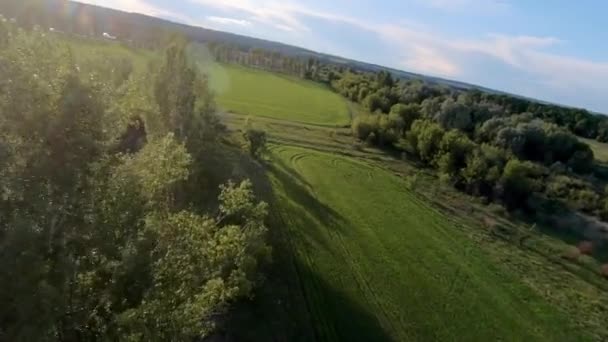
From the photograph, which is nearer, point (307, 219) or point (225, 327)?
point (225, 327)

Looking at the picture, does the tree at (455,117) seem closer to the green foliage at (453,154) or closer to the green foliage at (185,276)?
the green foliage at (453,154)

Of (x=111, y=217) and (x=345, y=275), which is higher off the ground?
(x=111, y=217)

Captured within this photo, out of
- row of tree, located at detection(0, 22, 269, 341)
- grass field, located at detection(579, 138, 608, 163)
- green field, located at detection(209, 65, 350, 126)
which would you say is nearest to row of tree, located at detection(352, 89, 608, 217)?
grass field, located at detection(579, 138, 608, 163)

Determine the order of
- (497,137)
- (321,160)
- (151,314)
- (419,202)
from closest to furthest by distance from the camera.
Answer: (151,314), (419,202), (321,160), (497,137)

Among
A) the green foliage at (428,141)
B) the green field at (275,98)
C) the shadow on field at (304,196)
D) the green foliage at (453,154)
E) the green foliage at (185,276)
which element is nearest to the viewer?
the green foliage at (185,276)

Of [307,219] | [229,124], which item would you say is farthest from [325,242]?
[229,124]

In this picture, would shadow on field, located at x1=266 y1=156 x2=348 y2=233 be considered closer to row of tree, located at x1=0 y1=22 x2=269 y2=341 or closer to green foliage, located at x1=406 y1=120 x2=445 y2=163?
row of tree, located at x1=0 y1=22 x2=269 y2=341

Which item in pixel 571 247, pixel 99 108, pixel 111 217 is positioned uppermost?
pixel 99 108

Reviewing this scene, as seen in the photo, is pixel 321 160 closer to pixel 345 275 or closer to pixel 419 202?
pixel 419 202

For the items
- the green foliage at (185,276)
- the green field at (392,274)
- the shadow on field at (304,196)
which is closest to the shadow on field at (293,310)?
the green field at (392,274)
